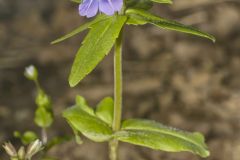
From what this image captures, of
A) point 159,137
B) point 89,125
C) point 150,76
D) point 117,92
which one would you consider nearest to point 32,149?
point 89,125

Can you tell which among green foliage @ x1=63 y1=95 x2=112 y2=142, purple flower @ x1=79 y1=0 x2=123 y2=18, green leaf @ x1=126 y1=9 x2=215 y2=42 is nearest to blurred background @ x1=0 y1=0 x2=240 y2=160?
green foliage @ x1=63 y1=95 x2=112 y2=142

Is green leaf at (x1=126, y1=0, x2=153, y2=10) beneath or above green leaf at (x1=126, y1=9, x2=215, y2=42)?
above

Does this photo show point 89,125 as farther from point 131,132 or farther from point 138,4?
point 138,4

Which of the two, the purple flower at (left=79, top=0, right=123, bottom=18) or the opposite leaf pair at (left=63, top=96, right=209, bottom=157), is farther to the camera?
the opposite leaf pair at (left=63, top=96, right=209, bottom=157)

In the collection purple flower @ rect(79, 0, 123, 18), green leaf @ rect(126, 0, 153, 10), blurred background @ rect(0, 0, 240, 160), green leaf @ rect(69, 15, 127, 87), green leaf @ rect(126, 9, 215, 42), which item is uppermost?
purple flower @ rect(79, 0, 123, 18)

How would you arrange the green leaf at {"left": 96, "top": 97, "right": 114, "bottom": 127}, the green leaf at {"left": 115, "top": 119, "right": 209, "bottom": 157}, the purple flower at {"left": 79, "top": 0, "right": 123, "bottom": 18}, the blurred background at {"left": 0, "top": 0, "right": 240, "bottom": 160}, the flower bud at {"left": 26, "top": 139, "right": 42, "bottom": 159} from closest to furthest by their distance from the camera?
the purple flower at {"left": 79, "top": 0, "right": 123, "bottom": 18} → the flower bud at {"left": 26, "top": 139, "right": 42, "bottom": 159} → the green leaf at {"left": 115, "top": 119, "right": 209, "bottom": 157} → the green leaf at {"left": 96, "top": 97, "right": 114, "bottom": 127} → the blurred background at {"left": 0, "top": 0, "right": 240, "bottom": 160}

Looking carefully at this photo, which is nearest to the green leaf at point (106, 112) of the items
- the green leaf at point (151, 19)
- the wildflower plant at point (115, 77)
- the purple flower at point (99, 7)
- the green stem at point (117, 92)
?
the wildflower plant at point (115, 77)

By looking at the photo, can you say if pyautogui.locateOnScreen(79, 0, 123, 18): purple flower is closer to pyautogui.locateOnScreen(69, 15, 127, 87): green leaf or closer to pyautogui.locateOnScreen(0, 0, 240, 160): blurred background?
pyautogui.locateOnScreen(69, 15, 127, 87): green leaf

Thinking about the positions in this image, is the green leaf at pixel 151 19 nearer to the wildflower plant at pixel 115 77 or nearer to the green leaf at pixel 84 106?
the wildflower plant at pixel 115 77

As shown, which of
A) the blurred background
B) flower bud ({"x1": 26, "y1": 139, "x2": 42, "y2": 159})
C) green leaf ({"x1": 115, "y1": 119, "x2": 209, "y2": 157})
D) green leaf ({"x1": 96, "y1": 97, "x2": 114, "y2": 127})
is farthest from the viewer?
the blurred background
